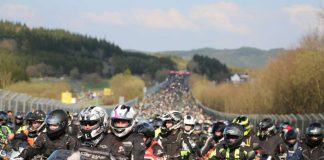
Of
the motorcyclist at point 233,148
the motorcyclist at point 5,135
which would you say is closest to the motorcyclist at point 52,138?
the motorcyclist at point 233,148

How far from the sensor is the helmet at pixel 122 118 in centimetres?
1240

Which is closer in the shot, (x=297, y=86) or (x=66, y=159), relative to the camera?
(x=66, y=159)

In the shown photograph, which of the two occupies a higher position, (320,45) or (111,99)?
(320,45)

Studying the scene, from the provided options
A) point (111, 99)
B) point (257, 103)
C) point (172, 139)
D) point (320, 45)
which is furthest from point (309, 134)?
point (111, 99)

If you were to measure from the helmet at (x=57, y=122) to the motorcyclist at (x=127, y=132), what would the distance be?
52.4 inches

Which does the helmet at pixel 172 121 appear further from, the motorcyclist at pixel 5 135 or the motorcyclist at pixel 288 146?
the motorcyclist at pixel 5 135

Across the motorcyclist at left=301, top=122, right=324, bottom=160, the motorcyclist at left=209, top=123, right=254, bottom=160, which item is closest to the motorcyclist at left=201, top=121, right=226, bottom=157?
the motorcyclist at left=301, top=122, right=324, bottom=160

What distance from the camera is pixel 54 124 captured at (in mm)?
13547

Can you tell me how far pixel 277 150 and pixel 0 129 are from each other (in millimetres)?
7883

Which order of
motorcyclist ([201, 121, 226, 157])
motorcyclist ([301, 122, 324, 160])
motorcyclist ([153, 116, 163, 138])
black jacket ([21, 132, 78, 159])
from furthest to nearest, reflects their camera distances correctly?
motorcyclist ([201, 121, 226, 157]) < motorcyclist ([153, 116, 163, 138]) < motorcyclist ([301, 122, 324, 160]) < black jacket ([21, 132, 78, 159])

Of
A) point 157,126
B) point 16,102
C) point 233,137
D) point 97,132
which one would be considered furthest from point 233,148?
point 16,102

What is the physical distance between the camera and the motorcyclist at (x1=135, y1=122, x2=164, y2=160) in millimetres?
14734

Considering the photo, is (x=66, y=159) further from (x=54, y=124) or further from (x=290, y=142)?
(x=290, y=142)

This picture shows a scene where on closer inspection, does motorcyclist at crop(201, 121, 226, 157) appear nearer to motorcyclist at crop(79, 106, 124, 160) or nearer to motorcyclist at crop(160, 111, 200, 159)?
motorcyclist at crop(160, 111, 200, 159)
